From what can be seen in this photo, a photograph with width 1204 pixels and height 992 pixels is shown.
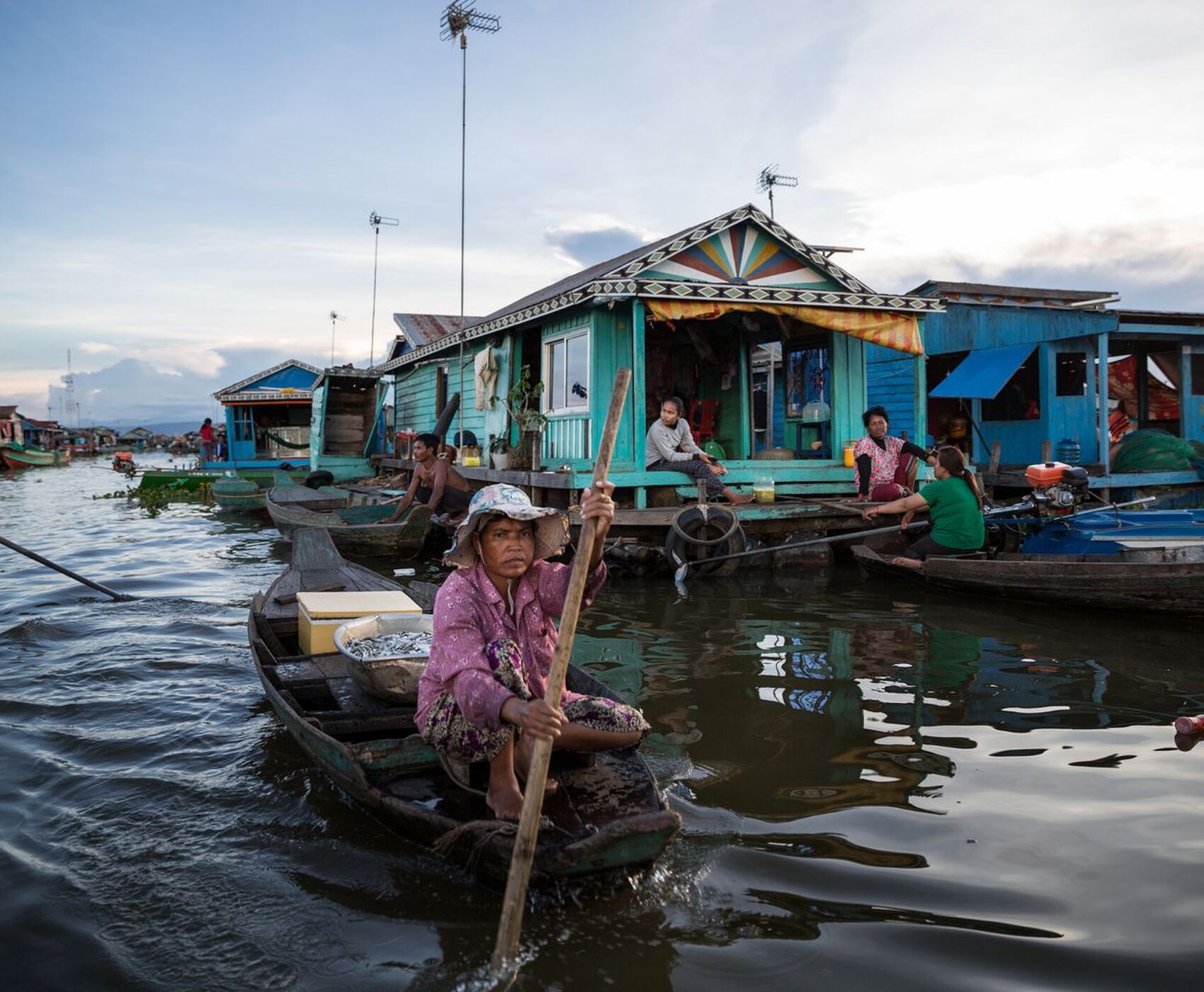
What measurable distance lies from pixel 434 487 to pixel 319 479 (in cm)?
903

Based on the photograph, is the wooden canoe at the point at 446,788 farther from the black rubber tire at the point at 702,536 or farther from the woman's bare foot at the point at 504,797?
the black rubber tire at the point at 702,536

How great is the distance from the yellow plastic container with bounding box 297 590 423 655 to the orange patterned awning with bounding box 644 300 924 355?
5.63 metres

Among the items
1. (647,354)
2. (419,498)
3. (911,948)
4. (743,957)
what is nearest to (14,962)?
(743,957)

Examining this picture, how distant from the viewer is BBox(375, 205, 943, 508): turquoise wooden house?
10.8 metres

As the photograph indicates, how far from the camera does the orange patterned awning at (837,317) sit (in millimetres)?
10578

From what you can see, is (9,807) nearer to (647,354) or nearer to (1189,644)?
(1189,644)

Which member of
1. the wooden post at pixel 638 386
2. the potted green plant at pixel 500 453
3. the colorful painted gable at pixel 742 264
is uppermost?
the colorful painted gable at pixel 742 264

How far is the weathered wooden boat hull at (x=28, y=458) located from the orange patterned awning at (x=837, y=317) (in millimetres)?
42663

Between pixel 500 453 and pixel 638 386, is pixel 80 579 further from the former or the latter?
→ pixel 638 386

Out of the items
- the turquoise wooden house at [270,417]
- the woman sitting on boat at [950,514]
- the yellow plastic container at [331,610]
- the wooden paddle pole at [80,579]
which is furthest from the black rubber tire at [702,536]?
the turquoise wooden house at [270,417]

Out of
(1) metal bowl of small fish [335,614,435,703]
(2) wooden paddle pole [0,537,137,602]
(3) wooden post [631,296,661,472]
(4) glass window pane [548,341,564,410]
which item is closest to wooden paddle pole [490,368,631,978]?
(1) metal bowl of small fish [335,614,435,703]

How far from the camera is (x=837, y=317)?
11320 millimetres

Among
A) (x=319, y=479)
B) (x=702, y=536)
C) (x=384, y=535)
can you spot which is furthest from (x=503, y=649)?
(x=319, y=479)

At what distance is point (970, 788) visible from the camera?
4.14 metres
